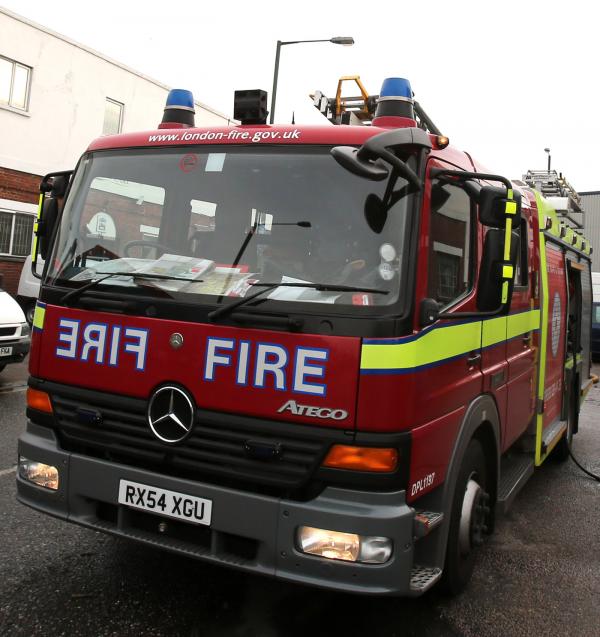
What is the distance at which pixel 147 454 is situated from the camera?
115 inches

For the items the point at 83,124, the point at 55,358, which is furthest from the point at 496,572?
the point at 83,124

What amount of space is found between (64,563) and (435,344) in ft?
7.79

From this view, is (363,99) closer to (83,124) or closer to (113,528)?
(113,528)

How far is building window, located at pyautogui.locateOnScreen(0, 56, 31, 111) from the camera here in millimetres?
15508

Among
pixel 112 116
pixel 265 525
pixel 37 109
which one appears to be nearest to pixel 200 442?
pixel 265 525

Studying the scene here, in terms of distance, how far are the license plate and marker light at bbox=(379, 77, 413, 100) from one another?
2128 millimetres

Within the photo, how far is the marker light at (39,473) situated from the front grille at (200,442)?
131mm

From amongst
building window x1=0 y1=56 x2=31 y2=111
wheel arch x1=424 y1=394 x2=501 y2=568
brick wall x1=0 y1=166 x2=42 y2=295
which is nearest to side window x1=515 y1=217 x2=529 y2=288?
wheel arch x1=424 y1=394 x2=501 y2=568

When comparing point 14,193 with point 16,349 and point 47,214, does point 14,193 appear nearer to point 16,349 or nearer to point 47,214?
point 16,349

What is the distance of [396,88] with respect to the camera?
3219 mm

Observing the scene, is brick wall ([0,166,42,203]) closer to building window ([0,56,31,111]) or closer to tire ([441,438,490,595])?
building window ([0,56,31,111])

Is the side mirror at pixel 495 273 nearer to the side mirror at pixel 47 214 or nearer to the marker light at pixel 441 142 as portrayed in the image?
the marker light at pixel 441 142

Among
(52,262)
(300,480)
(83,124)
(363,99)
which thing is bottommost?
(300,480)

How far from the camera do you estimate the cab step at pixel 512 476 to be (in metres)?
Result: 4.00
